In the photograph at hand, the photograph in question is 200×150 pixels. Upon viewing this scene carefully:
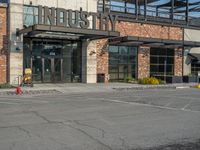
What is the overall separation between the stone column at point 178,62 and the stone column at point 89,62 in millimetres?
10831

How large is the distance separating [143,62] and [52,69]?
10.2 meters

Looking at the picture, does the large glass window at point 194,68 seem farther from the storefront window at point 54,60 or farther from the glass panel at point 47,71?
the glass panel at point 47,71

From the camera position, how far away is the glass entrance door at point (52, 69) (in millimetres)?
30797

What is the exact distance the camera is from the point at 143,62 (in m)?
36.4

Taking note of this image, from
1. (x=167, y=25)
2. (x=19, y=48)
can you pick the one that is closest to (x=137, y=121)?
(x=19, y=48)

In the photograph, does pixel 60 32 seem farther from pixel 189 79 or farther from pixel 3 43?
pixel 189 79

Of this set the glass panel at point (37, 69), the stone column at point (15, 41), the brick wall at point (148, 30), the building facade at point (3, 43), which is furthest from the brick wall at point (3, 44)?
the brick wall at point (148, 30)

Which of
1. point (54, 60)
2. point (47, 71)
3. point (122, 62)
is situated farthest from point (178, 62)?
point (47, 71)

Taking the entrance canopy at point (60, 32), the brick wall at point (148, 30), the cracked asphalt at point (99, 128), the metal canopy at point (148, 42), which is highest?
the brick wall at point (148, 30)

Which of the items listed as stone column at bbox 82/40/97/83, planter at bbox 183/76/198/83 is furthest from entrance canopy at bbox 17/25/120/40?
A: planter at bbox 183/76/198/83

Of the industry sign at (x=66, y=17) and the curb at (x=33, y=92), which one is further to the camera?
the industry sign at (x=66, y=17)

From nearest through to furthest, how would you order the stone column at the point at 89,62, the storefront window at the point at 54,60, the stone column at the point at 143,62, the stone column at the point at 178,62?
the storefront window at the point at 54,60
the stone column at the point at 89,62
the stone column at the point at 143,62
the stone column at the point at 178,62

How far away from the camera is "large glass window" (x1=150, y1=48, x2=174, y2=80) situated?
37281 mm

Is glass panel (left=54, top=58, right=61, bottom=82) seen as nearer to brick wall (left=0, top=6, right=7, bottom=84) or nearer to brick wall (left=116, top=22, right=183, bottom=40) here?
brick wall (left=0, top=6, right=7, bottom=84)
